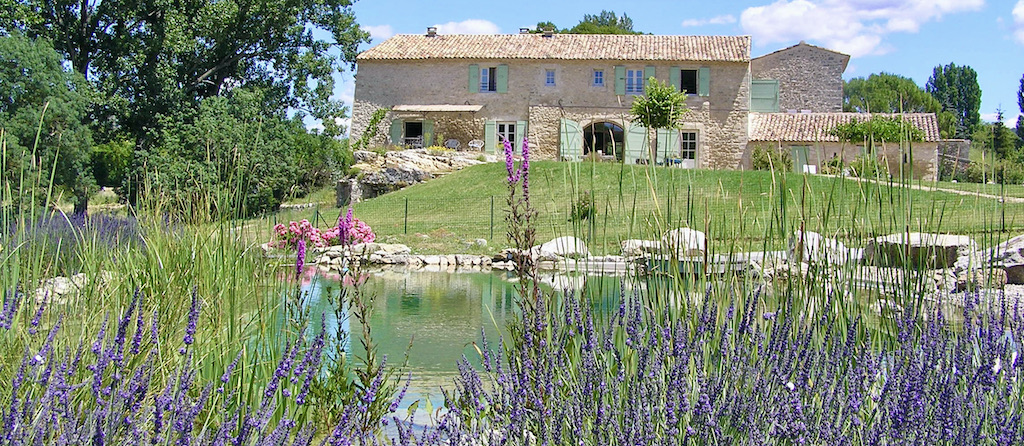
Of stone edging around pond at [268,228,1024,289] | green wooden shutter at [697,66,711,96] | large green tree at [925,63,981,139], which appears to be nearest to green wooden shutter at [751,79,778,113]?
green wooden shutter at [697,66,711,96]

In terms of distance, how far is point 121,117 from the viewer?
2314cm

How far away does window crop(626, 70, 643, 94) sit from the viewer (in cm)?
2953

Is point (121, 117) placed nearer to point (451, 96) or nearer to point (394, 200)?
point (394, 200)

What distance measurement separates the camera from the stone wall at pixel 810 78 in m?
35.5

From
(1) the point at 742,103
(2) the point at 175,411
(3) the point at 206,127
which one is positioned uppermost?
(1) the point at 742,103

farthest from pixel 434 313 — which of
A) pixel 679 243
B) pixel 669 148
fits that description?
pixel 679 243

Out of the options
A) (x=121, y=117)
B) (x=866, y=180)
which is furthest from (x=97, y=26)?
(x=866, y=180)

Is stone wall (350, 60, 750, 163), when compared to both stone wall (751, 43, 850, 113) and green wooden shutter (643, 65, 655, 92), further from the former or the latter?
stone wall (751, 43, 850, 113)

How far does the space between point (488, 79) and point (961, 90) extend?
158ft

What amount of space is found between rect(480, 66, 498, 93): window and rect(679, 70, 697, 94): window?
19.5 ft

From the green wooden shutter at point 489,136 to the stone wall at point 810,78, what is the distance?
1216cm

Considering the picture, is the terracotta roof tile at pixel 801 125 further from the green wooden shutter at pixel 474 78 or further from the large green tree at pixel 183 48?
the large green tree at pixel 183 48

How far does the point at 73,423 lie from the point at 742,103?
29.2m

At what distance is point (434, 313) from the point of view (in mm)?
8758
